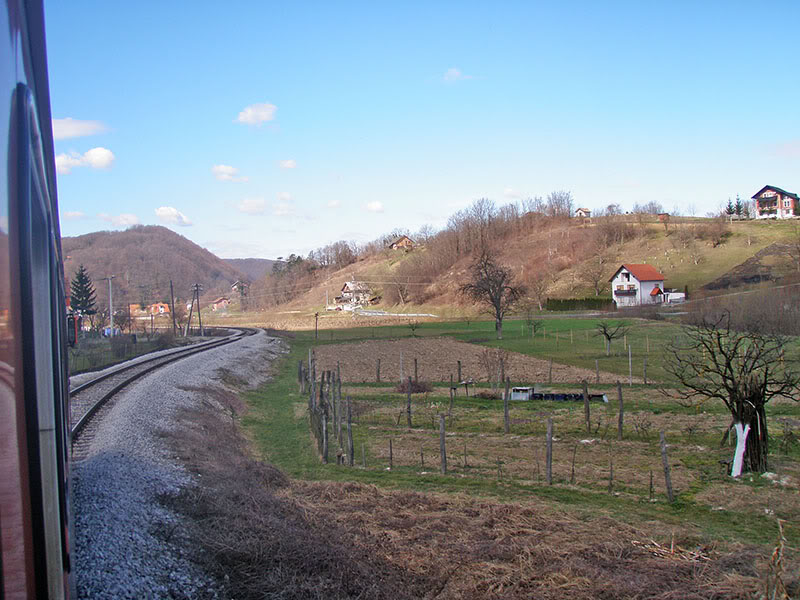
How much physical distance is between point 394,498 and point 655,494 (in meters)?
5.39

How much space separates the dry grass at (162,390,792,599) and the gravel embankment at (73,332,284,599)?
43cm

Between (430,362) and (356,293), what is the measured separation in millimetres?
92276

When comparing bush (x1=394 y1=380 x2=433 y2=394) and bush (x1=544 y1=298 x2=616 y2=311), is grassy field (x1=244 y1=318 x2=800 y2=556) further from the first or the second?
bush (x1=544 y1=298 x2=616 y2=311)

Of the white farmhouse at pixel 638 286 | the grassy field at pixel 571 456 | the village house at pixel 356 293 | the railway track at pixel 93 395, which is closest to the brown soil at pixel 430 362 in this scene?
the grassy field at pixel 571 456

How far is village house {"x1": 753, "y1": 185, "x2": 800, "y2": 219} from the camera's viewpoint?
446ft

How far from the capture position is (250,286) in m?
167

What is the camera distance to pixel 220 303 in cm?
17162

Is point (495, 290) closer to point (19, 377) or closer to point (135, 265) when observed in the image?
point (19, 377)

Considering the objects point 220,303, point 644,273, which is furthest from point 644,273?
point 220,303

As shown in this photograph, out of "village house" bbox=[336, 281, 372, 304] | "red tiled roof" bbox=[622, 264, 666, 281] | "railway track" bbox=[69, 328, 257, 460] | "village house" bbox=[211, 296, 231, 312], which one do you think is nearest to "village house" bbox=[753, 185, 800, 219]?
"red tiled roof" bbox=[622, 264, 666, 281]

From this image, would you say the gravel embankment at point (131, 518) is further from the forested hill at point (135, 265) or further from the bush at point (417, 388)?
the forested hill at point (135, 265)

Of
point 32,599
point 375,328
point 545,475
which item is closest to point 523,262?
point 375,328

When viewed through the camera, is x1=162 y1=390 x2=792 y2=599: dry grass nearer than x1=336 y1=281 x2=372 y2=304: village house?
Yes

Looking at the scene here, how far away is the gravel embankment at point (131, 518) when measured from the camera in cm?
714
